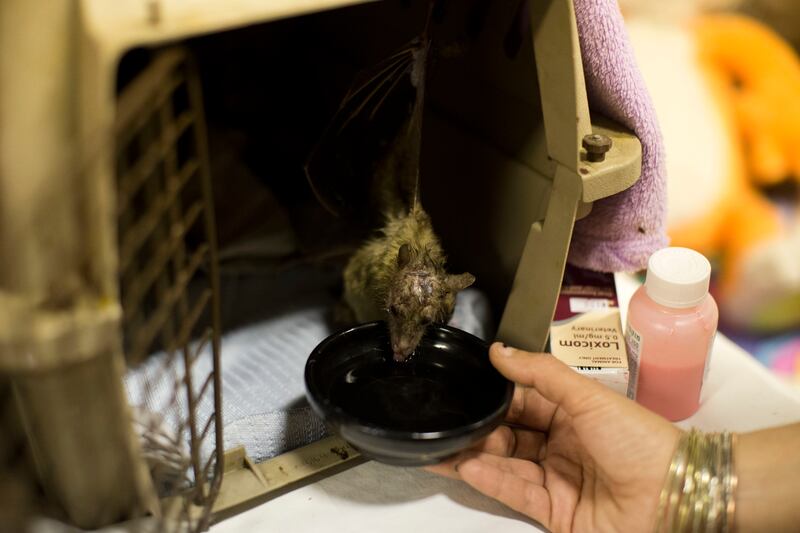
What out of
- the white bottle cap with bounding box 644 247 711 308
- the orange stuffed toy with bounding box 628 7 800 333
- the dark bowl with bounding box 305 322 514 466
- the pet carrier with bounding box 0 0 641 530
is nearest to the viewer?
the pet carrier with bounding box 0 0 641 530

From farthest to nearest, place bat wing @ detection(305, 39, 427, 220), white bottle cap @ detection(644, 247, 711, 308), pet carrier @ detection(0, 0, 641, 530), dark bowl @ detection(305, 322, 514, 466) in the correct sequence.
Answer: bat wing @ detection(305, 39, 427, 220) < white bottle cap @ detection(644, 247, 711, 308) < dark bowl @ detection(305, 322, 514, 466) < pet carrier @ detection(0, 0, 641, 530)

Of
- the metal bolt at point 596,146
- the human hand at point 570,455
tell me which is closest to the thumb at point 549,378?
the human hand at point 570,455

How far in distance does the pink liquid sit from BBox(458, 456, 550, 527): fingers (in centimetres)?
21

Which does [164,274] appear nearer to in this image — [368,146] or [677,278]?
[368,146]

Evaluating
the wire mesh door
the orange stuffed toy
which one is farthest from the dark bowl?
the orange stuffed toy

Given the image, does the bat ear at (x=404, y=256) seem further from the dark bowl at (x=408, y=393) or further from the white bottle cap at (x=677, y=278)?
the white bottle cap at (x=677, y=278)

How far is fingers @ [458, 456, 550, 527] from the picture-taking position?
86 cm

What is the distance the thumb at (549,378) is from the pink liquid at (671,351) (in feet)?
0.48

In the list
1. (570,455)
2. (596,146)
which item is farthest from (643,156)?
(570,455)

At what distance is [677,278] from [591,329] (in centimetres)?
18

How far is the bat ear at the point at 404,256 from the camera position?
96cm

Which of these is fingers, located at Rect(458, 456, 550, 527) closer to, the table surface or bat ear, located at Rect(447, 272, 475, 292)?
the table surface

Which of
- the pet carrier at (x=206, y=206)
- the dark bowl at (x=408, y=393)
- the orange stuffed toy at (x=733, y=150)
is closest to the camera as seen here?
the pet carrier at (x=206, y=206)

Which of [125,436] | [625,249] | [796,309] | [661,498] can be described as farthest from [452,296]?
[796,309]
